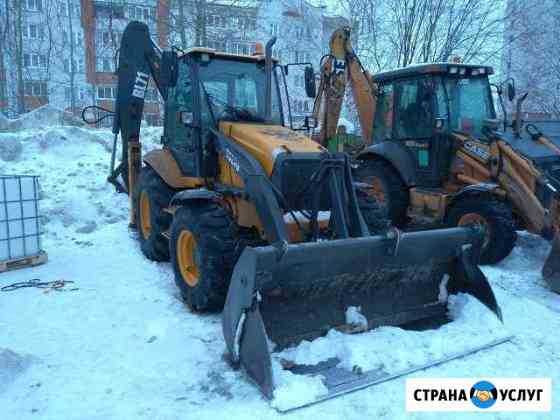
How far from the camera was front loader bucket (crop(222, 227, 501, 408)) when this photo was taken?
3.42 meters

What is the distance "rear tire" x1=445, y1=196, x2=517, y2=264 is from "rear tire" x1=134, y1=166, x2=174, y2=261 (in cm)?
392

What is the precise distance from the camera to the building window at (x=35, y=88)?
937 inches

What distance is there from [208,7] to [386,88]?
999 centimetres

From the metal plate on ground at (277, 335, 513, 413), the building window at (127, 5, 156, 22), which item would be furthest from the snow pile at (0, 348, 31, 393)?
the building window at (127, 5, 156, 22)

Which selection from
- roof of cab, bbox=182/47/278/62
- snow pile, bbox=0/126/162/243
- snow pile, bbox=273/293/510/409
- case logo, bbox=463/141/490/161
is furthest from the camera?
snow pile, bbox=0/126/162/243

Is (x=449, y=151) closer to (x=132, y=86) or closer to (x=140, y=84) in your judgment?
(x=140, y=84)

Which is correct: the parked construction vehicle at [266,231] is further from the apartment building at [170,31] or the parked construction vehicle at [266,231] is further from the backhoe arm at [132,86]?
the apartment building at [170,31]

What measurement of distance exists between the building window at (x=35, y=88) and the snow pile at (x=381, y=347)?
23.6 m

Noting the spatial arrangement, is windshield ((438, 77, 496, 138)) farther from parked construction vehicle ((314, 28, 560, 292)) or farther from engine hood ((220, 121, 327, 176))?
engine hood ((220, 121, 327, 176))

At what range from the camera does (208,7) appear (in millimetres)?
15938

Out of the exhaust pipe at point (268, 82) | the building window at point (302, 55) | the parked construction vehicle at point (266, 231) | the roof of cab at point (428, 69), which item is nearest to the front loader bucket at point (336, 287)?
the parked construction vehicle at point (266, 231)

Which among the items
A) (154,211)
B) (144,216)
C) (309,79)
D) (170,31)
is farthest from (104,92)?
(309,79)

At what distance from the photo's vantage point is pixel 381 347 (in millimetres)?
3725

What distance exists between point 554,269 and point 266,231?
3517mm
